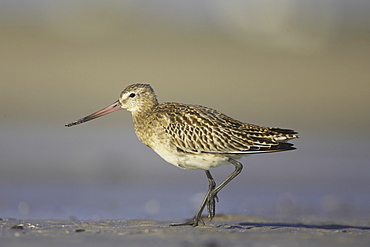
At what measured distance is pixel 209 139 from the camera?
8.63 meters

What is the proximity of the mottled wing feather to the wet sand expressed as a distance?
32.0 inches

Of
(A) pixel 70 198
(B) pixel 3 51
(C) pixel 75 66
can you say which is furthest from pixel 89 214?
(B) pixel 3 51

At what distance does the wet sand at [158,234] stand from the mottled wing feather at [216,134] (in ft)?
2.66

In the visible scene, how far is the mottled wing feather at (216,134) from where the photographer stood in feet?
28.2

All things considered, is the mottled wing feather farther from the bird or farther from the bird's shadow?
the bird's shadow

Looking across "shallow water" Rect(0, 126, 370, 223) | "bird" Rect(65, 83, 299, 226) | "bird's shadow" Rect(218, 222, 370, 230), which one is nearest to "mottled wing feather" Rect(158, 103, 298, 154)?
"bird" Rect(65, 83, 299, 226)

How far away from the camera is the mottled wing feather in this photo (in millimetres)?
8602

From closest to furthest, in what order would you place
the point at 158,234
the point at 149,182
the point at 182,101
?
the point at 158,234
the point at 149,182
the point at 182,101

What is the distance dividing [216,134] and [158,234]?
1799mm

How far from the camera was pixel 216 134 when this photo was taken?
8.66 metres

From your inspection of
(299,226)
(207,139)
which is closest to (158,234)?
(207,139)

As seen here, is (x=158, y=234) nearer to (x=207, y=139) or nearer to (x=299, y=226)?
(x=207, y=139)

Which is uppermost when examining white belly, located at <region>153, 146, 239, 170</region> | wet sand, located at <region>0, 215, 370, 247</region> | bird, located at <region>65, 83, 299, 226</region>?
bird, located at <region>65, 83, 299, 226</region>

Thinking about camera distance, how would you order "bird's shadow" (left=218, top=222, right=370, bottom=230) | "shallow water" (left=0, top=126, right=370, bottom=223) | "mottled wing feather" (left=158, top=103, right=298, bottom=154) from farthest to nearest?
"shallow water" (left=0, top=126, right=370, bottom=223), "mottled wing feather" (left=158, top=103, right=298, bottom=154), "bird's shadow" (left=218, top=222, right=370, bottom=230)
